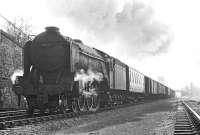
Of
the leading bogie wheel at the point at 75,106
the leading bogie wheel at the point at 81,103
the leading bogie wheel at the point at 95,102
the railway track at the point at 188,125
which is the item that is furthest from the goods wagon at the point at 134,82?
the railway track at the point at 188,125

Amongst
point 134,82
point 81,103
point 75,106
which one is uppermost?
point 134,82

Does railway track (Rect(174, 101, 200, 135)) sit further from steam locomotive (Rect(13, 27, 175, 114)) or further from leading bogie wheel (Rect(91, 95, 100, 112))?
leading bogie wheel (Rect(91, 95, 100, 112))

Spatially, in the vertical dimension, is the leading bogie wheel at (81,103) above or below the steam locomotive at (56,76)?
below

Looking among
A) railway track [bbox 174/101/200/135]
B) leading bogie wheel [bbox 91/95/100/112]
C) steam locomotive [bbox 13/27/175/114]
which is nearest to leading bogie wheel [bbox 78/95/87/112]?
steam locomotive [bbox 13/27/175/114]

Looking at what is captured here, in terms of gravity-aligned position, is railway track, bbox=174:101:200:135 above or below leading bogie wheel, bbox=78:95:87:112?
below

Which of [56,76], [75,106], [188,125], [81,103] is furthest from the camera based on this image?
[81,103]

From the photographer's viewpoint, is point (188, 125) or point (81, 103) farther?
point (81, 103)

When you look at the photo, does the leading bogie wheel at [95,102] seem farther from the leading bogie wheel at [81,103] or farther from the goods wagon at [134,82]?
the goods wagon at [134,82]

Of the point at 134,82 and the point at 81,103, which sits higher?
the point at 134,82

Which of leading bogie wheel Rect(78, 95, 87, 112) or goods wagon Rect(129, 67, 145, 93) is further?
goods wagon Rect(129, 67, 145, 93)

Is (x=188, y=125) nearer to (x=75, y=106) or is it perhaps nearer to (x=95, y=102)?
(x=75, y=106)

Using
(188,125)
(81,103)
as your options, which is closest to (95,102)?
(81,103)

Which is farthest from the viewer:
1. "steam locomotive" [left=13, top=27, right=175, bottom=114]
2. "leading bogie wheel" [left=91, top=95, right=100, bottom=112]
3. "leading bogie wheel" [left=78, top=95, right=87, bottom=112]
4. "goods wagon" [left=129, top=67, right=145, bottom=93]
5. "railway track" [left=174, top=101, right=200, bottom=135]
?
"goods wagon" [left=129, top=67, right=145, bottom=93]

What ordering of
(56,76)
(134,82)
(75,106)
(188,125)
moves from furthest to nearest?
(134,82) → (75,106) → (56,76) → (188,125)
